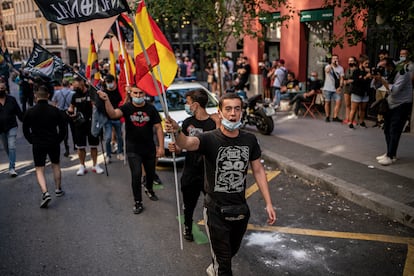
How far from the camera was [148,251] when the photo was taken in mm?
4949

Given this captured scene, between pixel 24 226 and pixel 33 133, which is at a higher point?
pixel 33 133

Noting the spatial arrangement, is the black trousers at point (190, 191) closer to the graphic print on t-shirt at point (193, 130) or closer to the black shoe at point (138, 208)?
the graphic print on t-shirt at point (193, 130)

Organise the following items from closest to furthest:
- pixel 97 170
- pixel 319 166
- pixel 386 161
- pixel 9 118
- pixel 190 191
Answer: pixel 190 191 → pixel 386 161 → pixel 319 166 → pixel 9 118 → pixel 97 170

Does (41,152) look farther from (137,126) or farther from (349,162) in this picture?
(349,162)

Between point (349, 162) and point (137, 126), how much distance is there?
4276 mm

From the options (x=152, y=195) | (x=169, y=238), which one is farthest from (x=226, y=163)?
(x=152, y=195)

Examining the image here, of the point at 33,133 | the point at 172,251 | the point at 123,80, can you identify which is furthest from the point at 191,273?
the point at 123,80

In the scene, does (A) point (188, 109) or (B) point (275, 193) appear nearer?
(A) point (188, 109)

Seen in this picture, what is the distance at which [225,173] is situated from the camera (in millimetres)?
3629

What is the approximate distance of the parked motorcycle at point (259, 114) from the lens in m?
10.5

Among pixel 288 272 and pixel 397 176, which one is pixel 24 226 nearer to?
pixel 288 272

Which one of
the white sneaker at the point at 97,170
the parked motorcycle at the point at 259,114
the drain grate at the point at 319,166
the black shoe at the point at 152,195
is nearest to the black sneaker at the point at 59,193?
the white sneaker at the point at 97,170

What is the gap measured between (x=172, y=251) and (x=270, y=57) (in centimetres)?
1354

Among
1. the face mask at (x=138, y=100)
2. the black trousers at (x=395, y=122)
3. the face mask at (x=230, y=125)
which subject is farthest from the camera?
the black trousers at (x=395, y=122)
